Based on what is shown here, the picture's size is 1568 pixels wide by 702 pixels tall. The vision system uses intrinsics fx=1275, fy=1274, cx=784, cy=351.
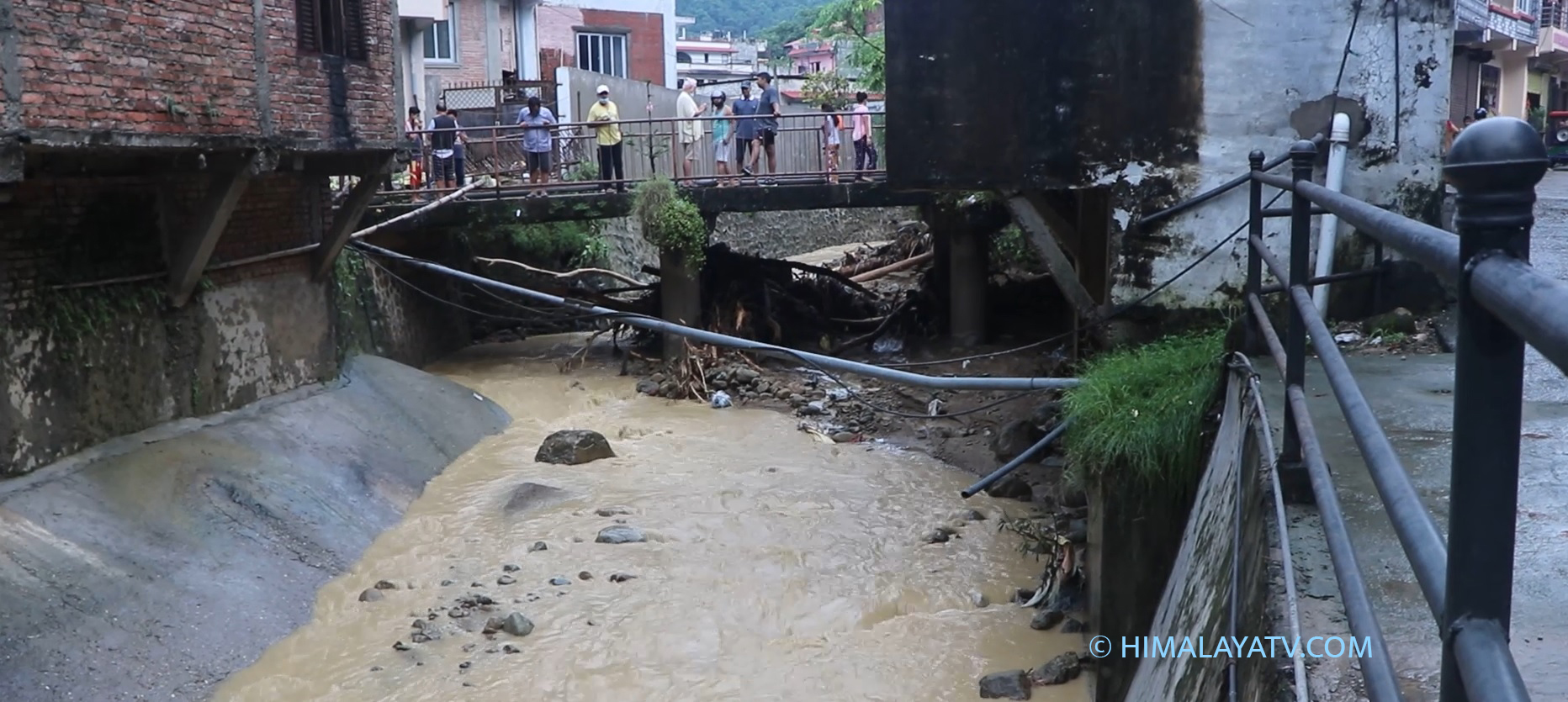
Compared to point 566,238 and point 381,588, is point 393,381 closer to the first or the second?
point 381,588

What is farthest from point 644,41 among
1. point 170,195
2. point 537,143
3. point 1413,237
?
point 1413,237

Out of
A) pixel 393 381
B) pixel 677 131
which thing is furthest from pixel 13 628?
pixel 677 131

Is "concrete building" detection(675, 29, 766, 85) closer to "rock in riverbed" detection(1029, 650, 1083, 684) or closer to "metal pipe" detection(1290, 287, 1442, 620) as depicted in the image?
"rock in riverbed" detection(1029, 650, 1083, 684)

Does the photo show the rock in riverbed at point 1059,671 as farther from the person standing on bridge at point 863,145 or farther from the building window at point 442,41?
the building window at point 442,41

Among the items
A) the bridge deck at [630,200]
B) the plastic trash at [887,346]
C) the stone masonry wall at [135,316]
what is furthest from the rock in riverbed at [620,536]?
the plastic trash at [887,346]

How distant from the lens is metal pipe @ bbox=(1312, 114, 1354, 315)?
28.8 ft

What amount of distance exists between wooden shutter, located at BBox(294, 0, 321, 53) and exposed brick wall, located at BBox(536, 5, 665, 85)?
1532 centimetres

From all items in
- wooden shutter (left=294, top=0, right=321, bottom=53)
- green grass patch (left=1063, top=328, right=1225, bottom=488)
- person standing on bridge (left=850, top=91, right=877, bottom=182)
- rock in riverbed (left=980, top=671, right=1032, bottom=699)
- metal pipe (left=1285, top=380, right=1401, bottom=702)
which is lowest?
rock in riverbed (left=980, top=671, right=1032, bottom=699)

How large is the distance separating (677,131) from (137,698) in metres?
12.0

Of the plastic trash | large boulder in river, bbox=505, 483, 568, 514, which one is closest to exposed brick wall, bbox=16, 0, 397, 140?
large boulder in river, bbox=505, 483, 568, 514

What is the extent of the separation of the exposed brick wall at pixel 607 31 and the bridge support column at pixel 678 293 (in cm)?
1069

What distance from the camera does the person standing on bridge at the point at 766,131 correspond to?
16.4 metres

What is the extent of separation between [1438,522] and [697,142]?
47.6 feet

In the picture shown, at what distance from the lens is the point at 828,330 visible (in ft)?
59.7
